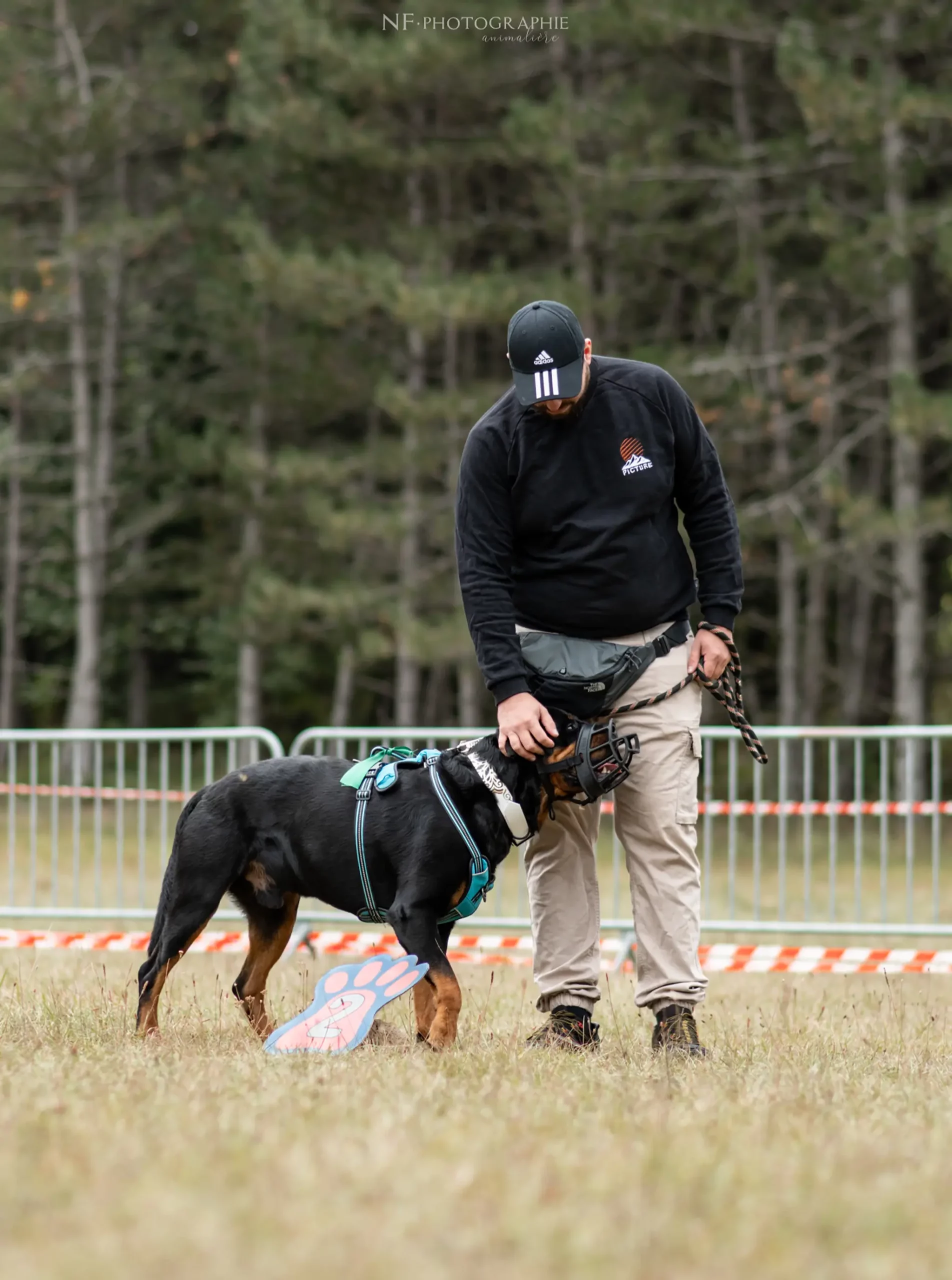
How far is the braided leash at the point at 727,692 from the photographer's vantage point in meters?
4.70

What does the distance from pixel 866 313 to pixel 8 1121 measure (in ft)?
58.5

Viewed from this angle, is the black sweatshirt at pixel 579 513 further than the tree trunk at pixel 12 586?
No

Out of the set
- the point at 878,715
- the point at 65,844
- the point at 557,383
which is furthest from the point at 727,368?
the point at 557,383

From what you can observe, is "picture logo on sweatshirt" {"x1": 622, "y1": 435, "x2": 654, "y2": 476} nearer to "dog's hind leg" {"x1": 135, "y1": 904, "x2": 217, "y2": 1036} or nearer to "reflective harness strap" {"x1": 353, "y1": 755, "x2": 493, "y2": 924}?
"reflective harness strap" {"x1": 353, "y1": 755, "x2": 493, "y2": 924}

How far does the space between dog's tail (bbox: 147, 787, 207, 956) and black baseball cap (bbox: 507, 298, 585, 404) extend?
1622mm

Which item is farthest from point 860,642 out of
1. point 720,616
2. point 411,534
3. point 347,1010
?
point 347,1010

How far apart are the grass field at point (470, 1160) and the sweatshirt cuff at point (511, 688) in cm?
99

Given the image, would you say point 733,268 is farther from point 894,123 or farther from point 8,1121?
point 8,1121

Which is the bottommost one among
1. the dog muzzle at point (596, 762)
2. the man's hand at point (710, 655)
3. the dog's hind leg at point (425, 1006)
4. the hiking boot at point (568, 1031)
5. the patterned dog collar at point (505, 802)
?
the hiking boot at point (568, 1031)

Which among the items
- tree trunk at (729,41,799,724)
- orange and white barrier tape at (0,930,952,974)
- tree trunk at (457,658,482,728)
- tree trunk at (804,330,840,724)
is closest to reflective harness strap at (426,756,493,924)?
orange and white barrier tape at (0,930,952,974)

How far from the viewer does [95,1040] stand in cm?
454

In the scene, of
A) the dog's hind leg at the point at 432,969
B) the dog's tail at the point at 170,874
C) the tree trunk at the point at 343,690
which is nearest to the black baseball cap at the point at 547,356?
the dog's hind leg at the point at 432,969

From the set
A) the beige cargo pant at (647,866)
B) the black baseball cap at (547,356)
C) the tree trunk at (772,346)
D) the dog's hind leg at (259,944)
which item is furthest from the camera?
the tree trunk at (772,346)

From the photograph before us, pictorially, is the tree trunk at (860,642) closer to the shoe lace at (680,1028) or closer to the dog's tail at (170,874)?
the shoe lace at (680,1028)
